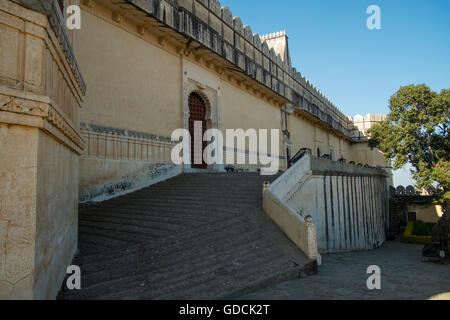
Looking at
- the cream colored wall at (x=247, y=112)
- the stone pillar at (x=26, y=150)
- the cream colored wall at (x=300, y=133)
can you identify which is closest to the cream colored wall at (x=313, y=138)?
the cream colored wall at (x=300, y=133)

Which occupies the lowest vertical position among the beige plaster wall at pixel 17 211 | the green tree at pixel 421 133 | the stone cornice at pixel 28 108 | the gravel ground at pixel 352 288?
the gravel ground at pixel 352 288

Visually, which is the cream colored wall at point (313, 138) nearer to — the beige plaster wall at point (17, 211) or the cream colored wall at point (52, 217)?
the cream colored wall at point (52, 217)

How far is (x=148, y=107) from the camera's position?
11883 mm

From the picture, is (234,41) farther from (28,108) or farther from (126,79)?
(28,108)

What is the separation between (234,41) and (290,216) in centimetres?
1207

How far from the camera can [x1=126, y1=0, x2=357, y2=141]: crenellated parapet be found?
12117mm

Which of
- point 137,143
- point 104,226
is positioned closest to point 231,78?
point 137,143

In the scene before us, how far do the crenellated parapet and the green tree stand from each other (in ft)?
23.1

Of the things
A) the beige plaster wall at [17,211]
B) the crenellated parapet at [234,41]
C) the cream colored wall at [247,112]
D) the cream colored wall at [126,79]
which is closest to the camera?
the beige plaster wall at [17,211]

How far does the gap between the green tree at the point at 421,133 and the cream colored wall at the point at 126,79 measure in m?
15.9

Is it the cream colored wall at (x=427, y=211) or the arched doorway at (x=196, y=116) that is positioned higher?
the arched doorway at (x=196, y=116)

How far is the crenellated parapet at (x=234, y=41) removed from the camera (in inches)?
477

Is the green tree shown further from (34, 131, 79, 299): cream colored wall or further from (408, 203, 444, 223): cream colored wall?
(34, 131, 79, 299): cream colored wall

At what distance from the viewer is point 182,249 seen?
5770mm
